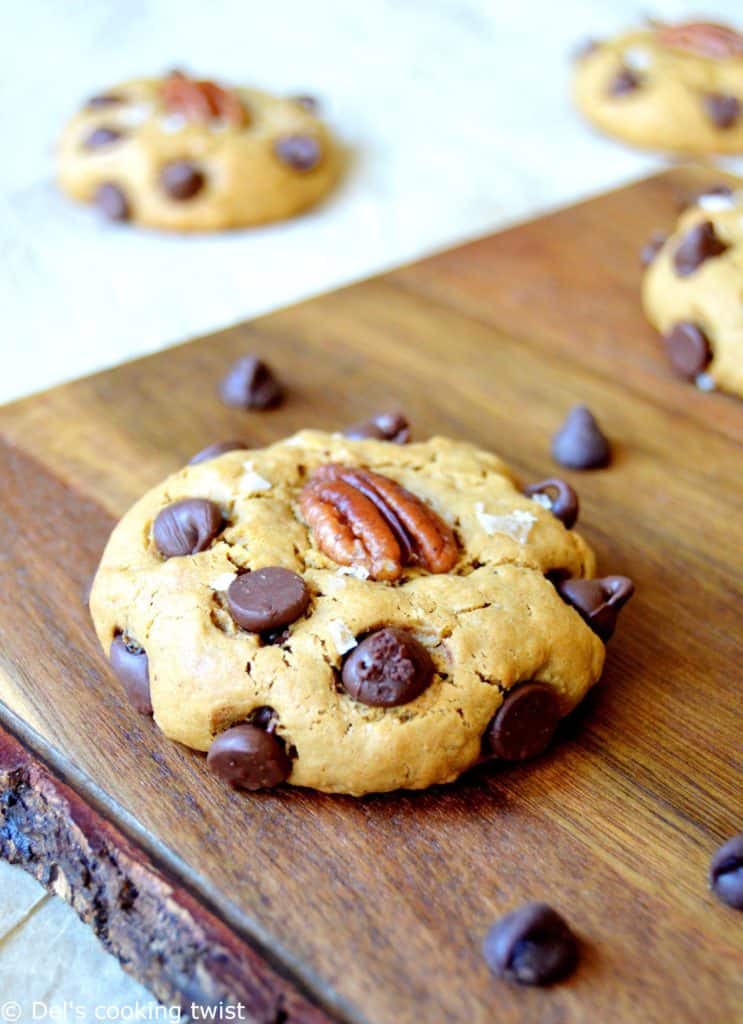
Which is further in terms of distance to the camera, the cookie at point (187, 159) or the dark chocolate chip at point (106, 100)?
the dark chocolate chip at point (106, 100)

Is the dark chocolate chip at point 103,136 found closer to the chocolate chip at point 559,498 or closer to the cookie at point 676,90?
the cookie at point 676,90

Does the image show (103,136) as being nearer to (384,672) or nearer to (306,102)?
(306,102)

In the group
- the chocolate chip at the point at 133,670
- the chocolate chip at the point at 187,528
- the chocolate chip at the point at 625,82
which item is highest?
the chocolate chip at the point at 625,82

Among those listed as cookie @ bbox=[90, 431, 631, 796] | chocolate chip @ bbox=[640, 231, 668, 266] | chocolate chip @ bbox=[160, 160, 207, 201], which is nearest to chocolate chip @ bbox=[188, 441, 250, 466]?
cookie @ bbox=[90, 431, 631, 796]

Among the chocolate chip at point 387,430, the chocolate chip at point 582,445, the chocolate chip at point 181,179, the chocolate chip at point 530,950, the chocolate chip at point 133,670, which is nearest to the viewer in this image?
the chocolate chip at point 530,950

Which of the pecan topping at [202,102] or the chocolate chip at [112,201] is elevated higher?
the pecan topping at [202,102]

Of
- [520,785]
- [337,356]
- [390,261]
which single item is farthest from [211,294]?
[520,785]

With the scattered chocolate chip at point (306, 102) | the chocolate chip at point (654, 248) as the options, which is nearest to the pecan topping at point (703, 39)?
the scattered chocolate chip at point (306, 102)
